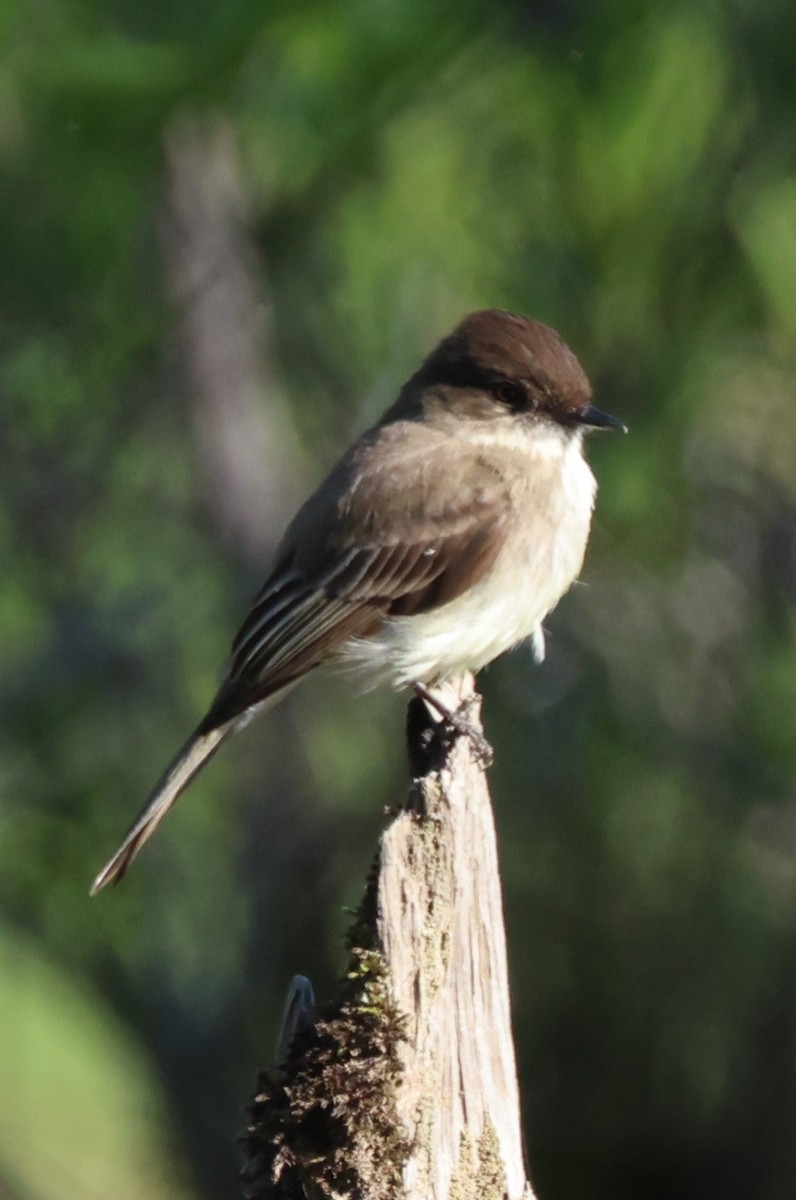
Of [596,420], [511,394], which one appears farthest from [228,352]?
[596,420]

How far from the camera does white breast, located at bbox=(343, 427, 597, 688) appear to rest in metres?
4.61

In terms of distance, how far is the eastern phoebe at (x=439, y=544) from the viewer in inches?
182

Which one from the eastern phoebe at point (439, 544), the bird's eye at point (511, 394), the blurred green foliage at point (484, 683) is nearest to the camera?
the eastern phoebe at point (439, 544)

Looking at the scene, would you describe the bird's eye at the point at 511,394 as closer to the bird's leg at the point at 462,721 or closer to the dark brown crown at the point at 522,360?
the dark brown crown at the point at 522,360

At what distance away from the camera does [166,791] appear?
460 cm

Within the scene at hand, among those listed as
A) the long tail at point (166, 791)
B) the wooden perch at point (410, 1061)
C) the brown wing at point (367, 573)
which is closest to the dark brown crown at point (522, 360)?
the brown wing at point (367, 573)

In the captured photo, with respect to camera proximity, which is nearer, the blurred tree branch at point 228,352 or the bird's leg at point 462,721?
the bird's leg at point 462,721

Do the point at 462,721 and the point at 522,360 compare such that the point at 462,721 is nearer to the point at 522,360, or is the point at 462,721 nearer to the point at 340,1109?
the point at 522,360

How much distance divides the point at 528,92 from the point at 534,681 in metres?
2.27

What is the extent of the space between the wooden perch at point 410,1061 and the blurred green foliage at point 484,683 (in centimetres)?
280

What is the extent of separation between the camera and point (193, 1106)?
7.46m

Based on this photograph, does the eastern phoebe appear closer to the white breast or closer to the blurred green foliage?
the white breast

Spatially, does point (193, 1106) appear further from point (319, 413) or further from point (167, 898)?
point (319, 413)

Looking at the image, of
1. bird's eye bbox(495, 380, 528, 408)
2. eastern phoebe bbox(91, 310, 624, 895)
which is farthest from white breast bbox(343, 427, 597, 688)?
bird's eye bbox(495, 380, 528, 408)
